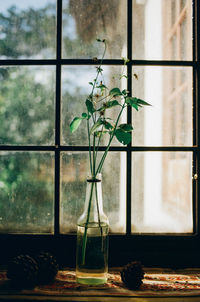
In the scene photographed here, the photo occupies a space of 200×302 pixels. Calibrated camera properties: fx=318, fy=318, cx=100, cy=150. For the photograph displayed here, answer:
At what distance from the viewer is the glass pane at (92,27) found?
1417mm

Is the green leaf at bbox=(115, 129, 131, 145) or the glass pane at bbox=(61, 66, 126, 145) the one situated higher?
the glass pane at bbox=(61, 66, 126, 145)

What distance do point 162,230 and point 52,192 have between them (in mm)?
516

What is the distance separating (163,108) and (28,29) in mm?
700

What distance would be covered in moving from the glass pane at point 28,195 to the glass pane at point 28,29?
1.48ft

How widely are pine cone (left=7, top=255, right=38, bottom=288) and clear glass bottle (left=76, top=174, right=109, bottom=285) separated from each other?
0.16 metres

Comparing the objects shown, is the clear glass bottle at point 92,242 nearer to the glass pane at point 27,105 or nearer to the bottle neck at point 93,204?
the bottle neck at point 93,204

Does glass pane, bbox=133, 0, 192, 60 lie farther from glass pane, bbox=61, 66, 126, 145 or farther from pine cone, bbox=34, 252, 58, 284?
pine cone, bbox=34, 252, 58, 284

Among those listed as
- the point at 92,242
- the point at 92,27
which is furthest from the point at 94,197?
the point at 92,27

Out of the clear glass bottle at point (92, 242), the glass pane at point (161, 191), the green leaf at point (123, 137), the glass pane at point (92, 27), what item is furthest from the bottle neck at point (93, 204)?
the glass pane at point (92, 27)

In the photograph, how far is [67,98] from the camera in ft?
4.66

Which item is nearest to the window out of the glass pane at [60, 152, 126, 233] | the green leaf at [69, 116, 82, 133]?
the glass pane at [60, 152, 126, 233]

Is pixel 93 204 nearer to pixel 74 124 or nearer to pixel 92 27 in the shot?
pixel 74 124

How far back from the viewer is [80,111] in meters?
1.42

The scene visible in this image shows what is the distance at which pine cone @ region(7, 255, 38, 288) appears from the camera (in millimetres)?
1100
